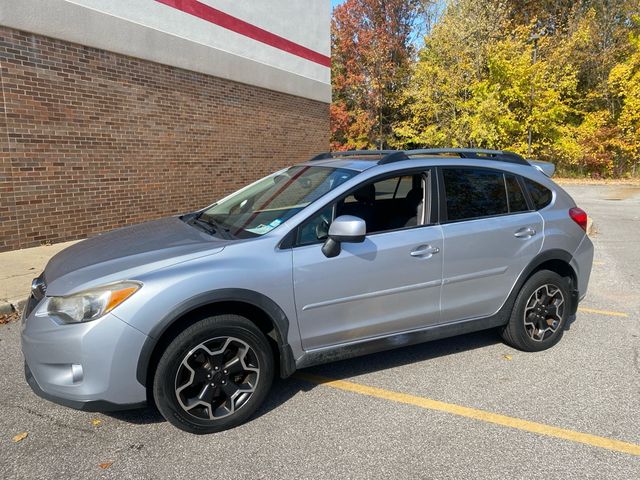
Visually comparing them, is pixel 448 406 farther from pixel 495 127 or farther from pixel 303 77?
pixel 495 127

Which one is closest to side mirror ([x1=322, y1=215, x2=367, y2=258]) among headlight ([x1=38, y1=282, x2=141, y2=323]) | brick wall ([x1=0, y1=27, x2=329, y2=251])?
headlight ([x1=38, y1=282, x2=141, y2=323])

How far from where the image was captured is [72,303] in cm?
254

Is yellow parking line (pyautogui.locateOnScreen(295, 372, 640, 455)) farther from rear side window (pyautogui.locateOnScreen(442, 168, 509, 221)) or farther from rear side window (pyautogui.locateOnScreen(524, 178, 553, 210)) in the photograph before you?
rear side window (pyautogui.locateOnScreen(524, 178, 553, 210))

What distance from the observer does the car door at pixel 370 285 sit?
9.59 feet

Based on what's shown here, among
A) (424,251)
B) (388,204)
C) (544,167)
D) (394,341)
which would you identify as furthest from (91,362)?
(544,167)

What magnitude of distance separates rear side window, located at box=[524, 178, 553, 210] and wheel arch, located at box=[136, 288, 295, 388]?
94.7 inches

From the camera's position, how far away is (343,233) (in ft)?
9.26

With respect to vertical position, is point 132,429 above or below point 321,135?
below

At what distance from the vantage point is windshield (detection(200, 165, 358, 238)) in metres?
3.15

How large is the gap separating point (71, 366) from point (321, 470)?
1457mm

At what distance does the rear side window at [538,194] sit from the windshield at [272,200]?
1621 millimetres

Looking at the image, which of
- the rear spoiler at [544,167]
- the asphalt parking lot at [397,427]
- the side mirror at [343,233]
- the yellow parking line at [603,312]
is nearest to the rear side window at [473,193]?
the rear spoiler at [544,167]

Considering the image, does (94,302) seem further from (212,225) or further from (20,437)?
(212,225)


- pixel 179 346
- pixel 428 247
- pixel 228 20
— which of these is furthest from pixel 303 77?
pixel 179 346
